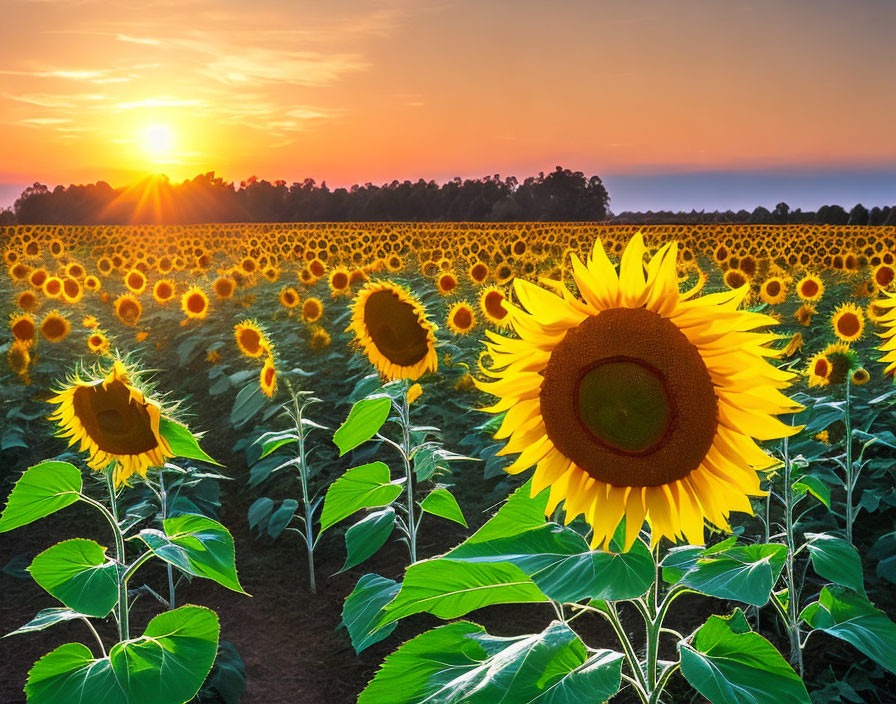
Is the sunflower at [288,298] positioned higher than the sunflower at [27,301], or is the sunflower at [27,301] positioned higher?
the sunflower at [288,298]

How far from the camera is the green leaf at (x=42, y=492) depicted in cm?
264

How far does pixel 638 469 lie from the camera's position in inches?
67.0

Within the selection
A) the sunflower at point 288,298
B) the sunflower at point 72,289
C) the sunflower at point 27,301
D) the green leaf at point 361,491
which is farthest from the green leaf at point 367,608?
the sunflower at point 72,289

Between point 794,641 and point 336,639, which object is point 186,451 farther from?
point 794,641

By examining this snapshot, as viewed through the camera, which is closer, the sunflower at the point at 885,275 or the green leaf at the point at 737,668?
the green leaf at the point at 737,668

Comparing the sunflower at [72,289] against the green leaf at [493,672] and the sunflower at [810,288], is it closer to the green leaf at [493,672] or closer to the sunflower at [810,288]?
the sunflower at [810,288]

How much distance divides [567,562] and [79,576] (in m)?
1.68

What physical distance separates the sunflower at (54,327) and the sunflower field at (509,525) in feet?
6.41

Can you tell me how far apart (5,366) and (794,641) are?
878 centimetres

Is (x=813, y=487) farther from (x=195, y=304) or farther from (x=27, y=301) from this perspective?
(x=27, y=301)

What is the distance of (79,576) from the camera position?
2.54 m

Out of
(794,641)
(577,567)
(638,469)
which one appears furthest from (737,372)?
(794,641)

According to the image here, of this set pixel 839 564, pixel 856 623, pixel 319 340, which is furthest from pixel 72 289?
pixel 856 623

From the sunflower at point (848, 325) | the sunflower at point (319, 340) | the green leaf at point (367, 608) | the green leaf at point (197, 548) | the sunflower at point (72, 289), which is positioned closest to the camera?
the green leaf at point (197, 548)
